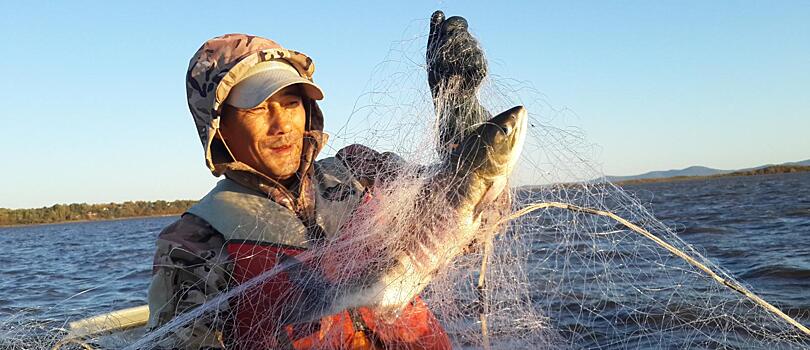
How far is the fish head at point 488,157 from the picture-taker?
2.29 m

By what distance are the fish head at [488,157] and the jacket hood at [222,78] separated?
2.76ft

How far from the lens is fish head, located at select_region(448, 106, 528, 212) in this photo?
229 cm

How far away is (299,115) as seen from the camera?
2.91 m

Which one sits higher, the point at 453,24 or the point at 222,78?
the point at 453,24

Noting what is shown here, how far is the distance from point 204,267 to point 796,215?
2336 centimetres

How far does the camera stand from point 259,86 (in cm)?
267

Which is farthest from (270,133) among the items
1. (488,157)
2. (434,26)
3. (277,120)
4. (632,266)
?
(632,266)

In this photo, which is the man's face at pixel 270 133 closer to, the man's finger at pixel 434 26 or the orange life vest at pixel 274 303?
the orange life vest at pixel 274 303

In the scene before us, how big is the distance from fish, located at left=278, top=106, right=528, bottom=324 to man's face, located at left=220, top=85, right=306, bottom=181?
508 millimetres

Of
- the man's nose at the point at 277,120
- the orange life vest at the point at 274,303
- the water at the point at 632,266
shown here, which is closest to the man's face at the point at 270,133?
the man's nose at the point at 277,120

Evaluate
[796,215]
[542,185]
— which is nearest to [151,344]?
[542,185]

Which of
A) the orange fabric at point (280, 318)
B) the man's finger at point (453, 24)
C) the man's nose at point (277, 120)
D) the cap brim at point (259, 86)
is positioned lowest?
the orange fabric at point (280, 318)

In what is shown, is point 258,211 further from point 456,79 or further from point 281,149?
point 456,79

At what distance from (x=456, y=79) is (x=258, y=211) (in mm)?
996
